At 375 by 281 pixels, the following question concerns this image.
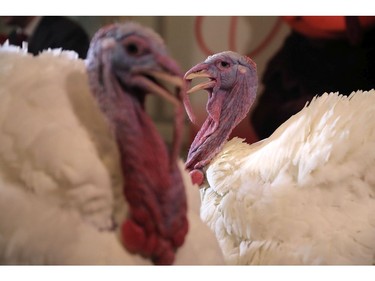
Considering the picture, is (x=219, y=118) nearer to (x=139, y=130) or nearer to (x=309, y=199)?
(x=309, y=199)

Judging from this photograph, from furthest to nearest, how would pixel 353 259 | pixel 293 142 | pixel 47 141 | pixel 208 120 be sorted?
pixel 208 120 → pixel 293 142 → pixel 353 259 → pixel 47 141

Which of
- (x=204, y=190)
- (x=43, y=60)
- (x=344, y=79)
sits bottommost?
(x=204, y=190)

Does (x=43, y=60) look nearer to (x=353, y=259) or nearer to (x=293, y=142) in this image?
(x=293, y=142)

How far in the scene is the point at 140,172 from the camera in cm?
71

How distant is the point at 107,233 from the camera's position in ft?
2.35

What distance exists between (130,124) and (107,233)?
161 millimetres

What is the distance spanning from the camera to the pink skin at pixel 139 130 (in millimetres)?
693

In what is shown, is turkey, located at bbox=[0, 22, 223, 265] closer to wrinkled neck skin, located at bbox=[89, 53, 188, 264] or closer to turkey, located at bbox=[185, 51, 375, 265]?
wrinkled neck skin, located at bbox=[89, 53, 188, 264]

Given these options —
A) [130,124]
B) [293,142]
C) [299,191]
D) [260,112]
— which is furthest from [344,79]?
[130,124]

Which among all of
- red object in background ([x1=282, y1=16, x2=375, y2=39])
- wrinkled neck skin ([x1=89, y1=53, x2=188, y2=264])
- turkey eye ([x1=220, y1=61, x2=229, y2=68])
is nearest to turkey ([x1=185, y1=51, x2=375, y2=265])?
turkey eye ([x1=220, y1=61, x2=229, y2=68])

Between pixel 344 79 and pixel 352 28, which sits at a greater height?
pixel 352 28

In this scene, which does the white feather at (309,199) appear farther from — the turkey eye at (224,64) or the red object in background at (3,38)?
the red object in background at (3,38)

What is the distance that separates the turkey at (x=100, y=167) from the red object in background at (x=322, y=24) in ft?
2.01
